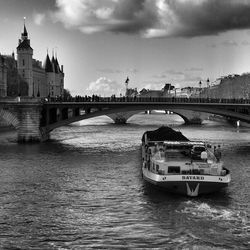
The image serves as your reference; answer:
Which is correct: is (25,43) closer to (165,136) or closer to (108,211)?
(165,136)

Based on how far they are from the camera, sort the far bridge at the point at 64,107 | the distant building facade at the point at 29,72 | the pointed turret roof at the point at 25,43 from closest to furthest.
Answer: the far bridge at the point at 64,107
the distant building facade at the point at 29,72
the pointed turret roof at the point at 25,43

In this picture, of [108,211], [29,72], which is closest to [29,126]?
[108,211]

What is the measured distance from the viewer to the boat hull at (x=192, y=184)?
30.4 metres

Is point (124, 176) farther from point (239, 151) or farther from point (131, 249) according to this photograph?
point (239, 151)

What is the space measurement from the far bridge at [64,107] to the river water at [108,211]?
19.6 metres

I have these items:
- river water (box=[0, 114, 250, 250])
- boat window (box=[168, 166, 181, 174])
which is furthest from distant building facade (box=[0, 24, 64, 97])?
boat window (box=[168, 166, 181, 174])

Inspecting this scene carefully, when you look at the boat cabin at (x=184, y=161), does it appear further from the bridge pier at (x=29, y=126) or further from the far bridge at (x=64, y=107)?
the far bridge at (x=64, y=107)

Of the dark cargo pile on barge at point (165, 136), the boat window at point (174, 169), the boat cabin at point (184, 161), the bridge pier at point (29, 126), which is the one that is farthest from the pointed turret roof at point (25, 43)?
the boat window at point (174, 169)

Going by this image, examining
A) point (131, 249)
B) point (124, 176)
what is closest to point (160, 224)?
point (131, 249)

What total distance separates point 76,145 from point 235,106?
21.3 m

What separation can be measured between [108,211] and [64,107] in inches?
1616

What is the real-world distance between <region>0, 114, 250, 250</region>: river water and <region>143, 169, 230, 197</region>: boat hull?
0.55m

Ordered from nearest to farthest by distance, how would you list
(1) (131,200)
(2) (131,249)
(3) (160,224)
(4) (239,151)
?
(2) (131,249)
(3) (160,224)
(1) (131,200)
(4) (239,151)

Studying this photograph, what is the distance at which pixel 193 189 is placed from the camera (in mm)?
30484
